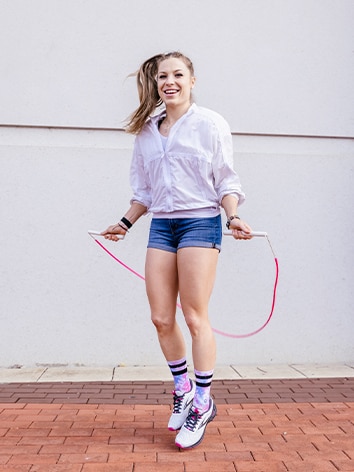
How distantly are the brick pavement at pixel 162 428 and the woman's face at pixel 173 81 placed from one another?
5.72ft

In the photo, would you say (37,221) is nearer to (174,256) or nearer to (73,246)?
(73,246)

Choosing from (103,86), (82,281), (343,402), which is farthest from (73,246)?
(343,402)

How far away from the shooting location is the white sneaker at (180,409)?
11.3 feet

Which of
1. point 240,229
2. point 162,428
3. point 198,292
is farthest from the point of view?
point 162,428

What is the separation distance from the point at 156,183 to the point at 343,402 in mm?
1979

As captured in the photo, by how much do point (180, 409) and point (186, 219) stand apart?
0.98 metres

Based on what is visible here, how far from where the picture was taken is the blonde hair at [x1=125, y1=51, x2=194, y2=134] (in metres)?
3.53

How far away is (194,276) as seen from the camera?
3.33m

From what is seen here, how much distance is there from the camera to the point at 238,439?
3479 mm

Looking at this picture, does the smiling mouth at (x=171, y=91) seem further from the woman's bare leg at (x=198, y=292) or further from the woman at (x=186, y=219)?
the woman's bare leg at (x=198, y=292)

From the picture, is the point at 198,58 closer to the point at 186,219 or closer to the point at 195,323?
the point at 186,219

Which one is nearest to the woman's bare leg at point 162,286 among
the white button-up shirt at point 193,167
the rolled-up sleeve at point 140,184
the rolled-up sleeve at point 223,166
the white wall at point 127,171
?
the white button-up shirt at point 193,167

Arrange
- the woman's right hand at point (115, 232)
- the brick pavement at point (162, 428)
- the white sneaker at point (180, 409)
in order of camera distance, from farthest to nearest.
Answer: the woman's right hand at point (115, 232) < the white sneaker at point (180, 409) < the brick pavement at point (162, 428)

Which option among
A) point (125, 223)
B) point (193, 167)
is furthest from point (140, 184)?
point (193, 167)
